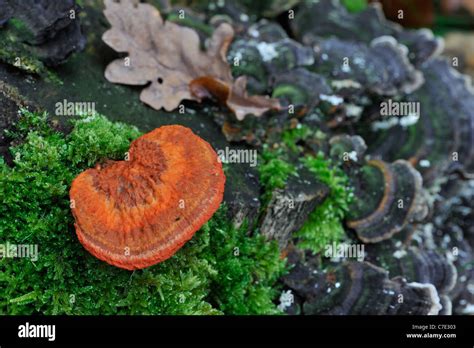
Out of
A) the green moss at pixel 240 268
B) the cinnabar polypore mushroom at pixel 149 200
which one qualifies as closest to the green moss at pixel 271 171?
the green moss at pixel 240 268

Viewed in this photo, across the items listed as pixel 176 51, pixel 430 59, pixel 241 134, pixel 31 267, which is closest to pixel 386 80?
pixel 430 59

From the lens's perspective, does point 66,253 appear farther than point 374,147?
No

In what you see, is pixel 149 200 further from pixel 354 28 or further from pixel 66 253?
pixel 354 28

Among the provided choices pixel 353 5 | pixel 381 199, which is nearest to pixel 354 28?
pixel 353 5

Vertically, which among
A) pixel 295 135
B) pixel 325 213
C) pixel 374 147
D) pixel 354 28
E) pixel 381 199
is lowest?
pixel 325 213

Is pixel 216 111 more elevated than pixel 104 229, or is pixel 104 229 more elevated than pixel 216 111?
pixel 216 111

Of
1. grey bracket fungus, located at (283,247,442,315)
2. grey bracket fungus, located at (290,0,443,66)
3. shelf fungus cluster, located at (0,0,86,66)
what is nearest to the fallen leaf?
shelf fungus cluster, located at (0,0,86,66)

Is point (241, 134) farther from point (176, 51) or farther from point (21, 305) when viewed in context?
point (21, 305)
